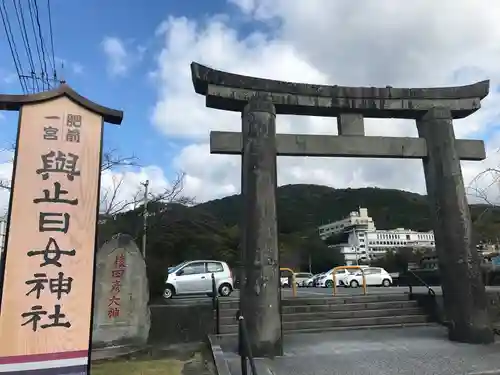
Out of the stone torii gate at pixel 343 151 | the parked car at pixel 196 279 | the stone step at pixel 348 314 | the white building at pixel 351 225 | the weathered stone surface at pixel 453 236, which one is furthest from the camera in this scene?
the white building at pixel 351 225

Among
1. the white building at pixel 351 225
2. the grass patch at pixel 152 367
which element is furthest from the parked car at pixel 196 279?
the white building at pixel 351 225

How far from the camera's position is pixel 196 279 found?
14.3 metres

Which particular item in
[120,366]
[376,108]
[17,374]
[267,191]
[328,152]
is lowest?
[120,366]

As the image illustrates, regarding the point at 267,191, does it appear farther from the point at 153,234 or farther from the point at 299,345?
the point at 153,234

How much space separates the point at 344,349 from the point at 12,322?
18.1ft

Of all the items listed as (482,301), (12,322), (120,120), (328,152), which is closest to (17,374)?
(12,322)

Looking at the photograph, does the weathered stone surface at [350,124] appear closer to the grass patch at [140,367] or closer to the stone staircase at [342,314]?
the stone staircase at [342,314]

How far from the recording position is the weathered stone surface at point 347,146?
24.6 ft

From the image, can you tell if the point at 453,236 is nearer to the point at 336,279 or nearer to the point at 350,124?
the point at 350,124

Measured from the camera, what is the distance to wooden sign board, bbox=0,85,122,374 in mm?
3516

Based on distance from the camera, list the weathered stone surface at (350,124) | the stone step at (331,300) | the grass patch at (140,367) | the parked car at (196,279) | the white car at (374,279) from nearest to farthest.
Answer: the grass patch at (140,367), the weathered stone surface at (350,124), the stone step at (331,300), the parked car at (196,279), the white car at (374,279)

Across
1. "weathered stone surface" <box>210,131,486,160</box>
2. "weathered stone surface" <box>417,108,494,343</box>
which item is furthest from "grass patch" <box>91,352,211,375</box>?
"weathered stone surface" <box>417,108,494,343</box>

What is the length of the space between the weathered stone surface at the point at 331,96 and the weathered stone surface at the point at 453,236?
427 mm

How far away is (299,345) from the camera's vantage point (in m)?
7.47
